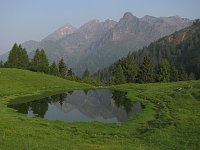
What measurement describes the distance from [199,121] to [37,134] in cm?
1701

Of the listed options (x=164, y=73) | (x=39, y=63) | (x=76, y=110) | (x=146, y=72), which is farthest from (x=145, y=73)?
(x=76, y=110)

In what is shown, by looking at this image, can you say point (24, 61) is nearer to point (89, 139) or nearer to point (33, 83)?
point (33, 83)

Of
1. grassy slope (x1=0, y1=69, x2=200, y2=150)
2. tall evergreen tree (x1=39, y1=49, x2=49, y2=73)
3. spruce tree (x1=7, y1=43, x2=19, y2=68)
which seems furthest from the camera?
tall evergreen tree (x1=39, y1=49, x2=49, y2=73)

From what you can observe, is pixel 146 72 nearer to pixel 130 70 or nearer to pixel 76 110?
pixel 130 70

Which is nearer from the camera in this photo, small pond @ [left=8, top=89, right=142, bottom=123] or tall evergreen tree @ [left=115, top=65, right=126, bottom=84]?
small pond @ [left=8, top=89, right=142, bottom=123]

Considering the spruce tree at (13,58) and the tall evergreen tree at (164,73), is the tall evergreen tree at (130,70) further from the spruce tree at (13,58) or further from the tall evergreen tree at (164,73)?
the spruce tree at (13,58)

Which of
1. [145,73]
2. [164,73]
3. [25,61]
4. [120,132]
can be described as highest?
[25,61]

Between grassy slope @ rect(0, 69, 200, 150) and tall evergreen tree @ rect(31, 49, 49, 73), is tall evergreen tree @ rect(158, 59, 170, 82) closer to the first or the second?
tall evergreen tree @ rect(31, 49, 49, 73)

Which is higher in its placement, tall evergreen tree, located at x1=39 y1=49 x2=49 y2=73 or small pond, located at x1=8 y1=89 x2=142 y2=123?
tall evergreen tree, located at x1=39 y1=49 x2=49 y2=73

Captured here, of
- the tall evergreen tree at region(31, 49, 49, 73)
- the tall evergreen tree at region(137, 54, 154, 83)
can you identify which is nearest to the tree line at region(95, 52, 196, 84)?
the tall evergreen tree at region(137, 54, 154, 83)

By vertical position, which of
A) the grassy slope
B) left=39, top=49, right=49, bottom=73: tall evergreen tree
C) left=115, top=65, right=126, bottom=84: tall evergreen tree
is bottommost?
the grassy slope

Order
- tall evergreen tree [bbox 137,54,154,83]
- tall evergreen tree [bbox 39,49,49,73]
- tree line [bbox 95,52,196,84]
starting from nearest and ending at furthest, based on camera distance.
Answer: tree line [bbox 95,52,196,84] < tall evergreen tree [bbox 137,54,154,83] < tall evergreen tree [bbox 39,49,49,73]

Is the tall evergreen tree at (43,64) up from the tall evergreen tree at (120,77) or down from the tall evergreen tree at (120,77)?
up

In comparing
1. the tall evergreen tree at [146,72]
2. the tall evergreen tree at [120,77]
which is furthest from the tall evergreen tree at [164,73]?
the tall evergreen tree at [120,77]
